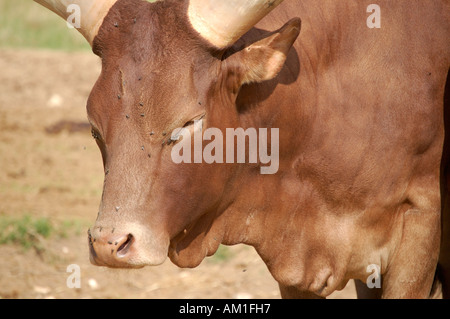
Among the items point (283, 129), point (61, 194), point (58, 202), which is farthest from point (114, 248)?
point (61, 194)

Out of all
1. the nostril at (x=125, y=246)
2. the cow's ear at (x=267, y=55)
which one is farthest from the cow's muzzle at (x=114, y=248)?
the cow's ear at (x=267, y=55)

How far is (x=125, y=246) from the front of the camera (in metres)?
2.90

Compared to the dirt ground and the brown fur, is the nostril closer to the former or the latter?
the brown fur

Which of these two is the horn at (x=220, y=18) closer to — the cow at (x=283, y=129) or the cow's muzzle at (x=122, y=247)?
the cow at (x=283, y=129)

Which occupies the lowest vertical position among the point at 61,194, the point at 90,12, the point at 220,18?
the point at 61,194

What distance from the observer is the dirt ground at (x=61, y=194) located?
5.55 metres

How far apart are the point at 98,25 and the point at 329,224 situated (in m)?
1.42

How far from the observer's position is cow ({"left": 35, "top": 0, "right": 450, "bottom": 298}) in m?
2.97

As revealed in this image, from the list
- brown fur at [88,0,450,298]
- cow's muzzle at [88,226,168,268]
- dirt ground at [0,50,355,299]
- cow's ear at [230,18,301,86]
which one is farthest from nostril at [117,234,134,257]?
cow's ear at [230,18,301,86]

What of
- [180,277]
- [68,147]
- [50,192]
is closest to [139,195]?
[180,277]

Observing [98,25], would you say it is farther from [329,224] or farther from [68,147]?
[68,147]

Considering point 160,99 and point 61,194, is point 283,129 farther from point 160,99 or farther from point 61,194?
point 61,194

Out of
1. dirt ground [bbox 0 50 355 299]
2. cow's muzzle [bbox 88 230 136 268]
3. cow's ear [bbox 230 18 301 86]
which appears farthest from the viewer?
dirt ground [bbox 0 50 355 299]

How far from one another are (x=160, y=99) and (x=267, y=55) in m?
0.51
